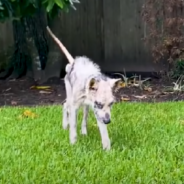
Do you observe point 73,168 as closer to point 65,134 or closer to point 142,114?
point 65,134

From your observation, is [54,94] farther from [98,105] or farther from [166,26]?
[98,105]

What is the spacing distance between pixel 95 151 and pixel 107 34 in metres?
6.14

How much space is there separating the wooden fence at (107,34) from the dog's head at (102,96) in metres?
5.79

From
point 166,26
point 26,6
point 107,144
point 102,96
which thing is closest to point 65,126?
point 107,144

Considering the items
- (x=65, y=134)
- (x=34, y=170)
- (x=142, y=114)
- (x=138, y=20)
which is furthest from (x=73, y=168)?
(x=138, y=20)

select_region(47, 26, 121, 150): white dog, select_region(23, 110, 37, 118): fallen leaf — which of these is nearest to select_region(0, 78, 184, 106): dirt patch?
select_region(23, 110, 37, 118): fallen leaf

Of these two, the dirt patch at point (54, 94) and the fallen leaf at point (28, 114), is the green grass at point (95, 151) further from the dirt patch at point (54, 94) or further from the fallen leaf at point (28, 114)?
the dirt patch at point (54, 94)

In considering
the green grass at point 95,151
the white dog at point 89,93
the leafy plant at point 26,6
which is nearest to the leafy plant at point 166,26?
the leafy plant at point 26,6

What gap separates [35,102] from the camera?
8070mm

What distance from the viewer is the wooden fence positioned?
35.4 ft

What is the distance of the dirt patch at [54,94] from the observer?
8.14 meters

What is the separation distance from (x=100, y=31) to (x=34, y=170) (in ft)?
22.1

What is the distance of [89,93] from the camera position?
5.05m

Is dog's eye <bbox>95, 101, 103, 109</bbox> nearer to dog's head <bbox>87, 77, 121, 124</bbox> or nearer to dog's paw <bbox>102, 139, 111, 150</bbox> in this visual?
dog's head <bbox>87, 77, 121, 124</bbox>
